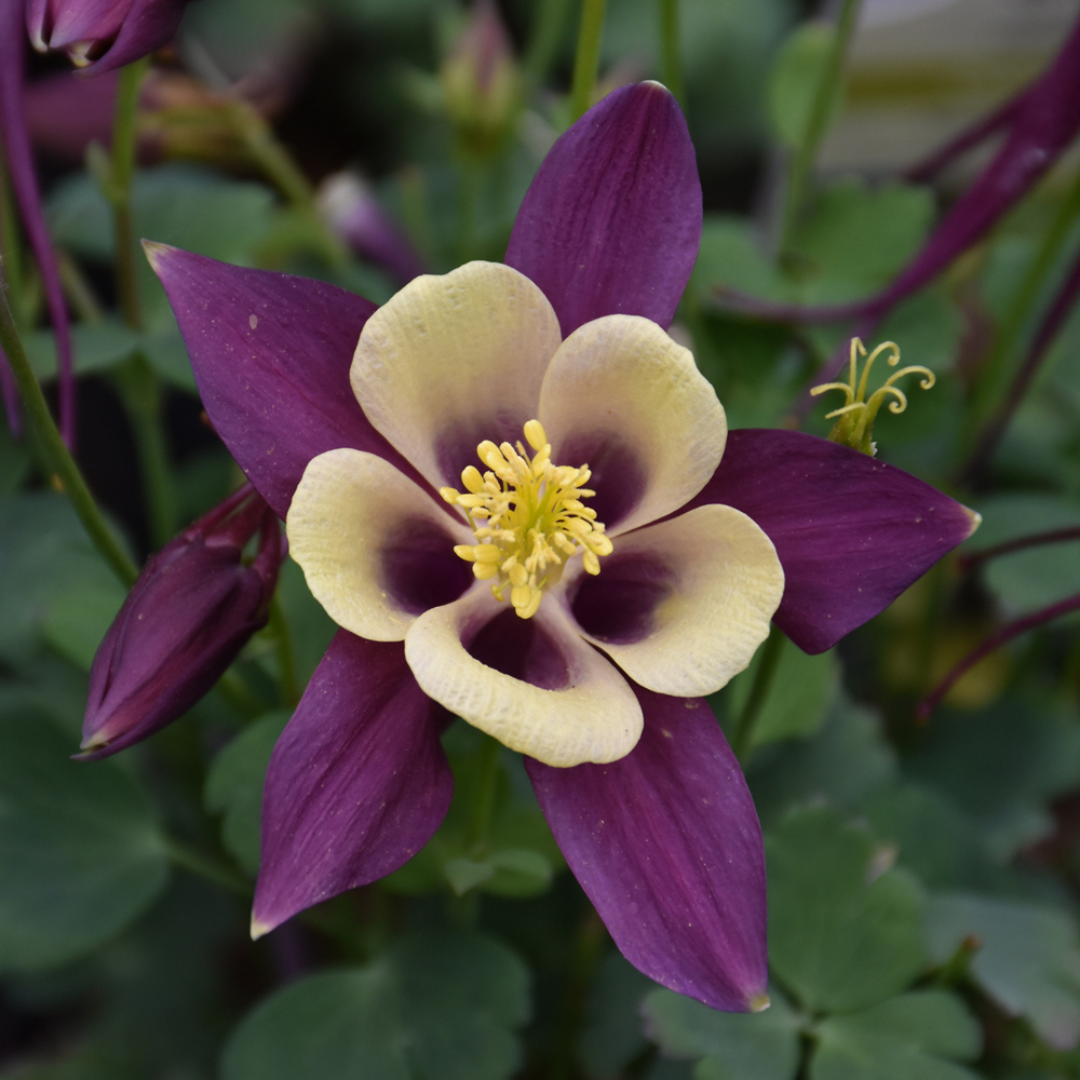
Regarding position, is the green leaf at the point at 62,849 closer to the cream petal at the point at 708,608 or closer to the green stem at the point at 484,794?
the green stem at the point at 484,794

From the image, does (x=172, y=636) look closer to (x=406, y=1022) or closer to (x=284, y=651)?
(x=284, y=651)

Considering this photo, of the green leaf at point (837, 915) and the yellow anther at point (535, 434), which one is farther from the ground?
the yellow anther at point (535, 434)

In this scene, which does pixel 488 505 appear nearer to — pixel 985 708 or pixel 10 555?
pixel 10 555

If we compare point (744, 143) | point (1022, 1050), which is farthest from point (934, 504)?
point (744, 143)

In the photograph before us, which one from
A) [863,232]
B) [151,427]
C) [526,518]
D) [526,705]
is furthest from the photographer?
[863,232]

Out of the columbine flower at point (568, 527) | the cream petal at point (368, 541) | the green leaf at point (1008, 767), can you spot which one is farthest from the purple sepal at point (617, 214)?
the green leaf at point (1008, 767)

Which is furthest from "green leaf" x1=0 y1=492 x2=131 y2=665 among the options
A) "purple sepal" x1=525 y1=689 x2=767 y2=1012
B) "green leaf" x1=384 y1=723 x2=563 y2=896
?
"purple sepal" x1=525 y1=689 x2=767 y2=1012

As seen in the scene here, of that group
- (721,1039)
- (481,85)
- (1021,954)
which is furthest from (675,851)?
(481,85)
